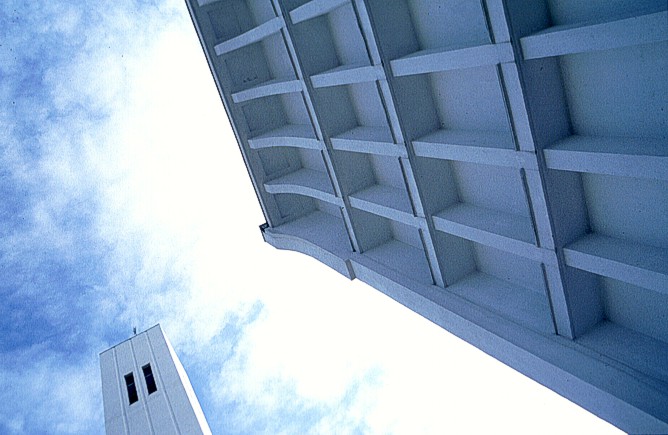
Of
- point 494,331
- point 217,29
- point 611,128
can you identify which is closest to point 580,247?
point 611,128

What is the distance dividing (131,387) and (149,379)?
77 cm

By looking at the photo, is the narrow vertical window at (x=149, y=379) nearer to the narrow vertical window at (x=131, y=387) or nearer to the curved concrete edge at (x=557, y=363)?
the narrow vertical window at (x=131, y=387)

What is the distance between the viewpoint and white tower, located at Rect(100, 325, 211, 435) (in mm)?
18903

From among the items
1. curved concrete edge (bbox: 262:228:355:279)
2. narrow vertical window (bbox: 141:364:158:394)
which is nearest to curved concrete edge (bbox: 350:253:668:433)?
curved concrete edge (bbox: 262:228:355:279)

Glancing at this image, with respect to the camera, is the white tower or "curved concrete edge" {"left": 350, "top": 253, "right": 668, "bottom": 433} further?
the white tower

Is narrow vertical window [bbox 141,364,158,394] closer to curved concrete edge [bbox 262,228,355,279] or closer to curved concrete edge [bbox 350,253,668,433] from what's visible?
curved concrete edge [bbox 262,228,355,279]

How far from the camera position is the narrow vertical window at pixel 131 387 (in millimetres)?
Answer: 20831

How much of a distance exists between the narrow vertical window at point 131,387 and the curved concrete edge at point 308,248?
8.38m

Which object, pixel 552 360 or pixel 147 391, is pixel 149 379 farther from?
pixel 552 360

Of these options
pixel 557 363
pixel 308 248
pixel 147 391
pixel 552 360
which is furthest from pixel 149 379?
pixel 557 363

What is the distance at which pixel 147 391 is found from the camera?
21.1 metres

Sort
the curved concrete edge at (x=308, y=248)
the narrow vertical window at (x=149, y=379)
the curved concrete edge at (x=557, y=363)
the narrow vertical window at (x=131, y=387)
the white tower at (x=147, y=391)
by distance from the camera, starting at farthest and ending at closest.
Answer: the narrow vertical window at (x=149, y=379) → the narrow vertical window at (x=131, y=387) → the curved concrete edge at (x=308, y=248) → the white tower at (x=147, y=391) → the curved concrete edge at (x=557, y=363)

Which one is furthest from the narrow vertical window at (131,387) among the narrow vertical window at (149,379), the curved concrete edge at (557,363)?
the curved concrete edge at (557,363)

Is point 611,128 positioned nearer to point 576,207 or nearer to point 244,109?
point 576,207
